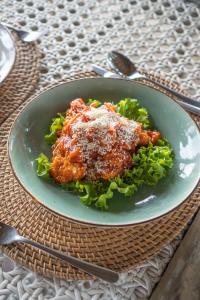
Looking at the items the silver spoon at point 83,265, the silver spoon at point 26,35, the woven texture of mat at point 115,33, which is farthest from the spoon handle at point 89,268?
the silver spoon at point 26,35

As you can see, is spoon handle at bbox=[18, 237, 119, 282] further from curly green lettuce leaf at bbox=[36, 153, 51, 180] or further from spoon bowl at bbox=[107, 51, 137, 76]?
spoon bowl at bbox=[107, 51, 137, 76]

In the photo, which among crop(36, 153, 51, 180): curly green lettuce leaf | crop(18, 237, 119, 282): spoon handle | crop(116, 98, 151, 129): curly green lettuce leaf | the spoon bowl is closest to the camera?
crop(18, 237, 119, 282): spoon handle

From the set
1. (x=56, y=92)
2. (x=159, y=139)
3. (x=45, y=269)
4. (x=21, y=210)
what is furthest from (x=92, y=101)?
(x=45, y=269)

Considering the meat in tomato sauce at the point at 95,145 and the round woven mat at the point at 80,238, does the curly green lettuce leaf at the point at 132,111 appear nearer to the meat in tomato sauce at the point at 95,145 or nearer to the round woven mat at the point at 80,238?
the meat in tomato sauce at the point at 95,145

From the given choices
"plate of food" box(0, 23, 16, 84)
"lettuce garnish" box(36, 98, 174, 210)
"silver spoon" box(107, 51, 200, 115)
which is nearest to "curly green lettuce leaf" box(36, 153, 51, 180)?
"lettuce garnish" box(36, 98, 174, 210)

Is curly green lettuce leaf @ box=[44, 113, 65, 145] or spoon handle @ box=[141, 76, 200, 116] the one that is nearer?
curly green lettuce leaf @ box=[44, 113, 65, 145]
